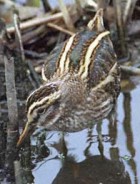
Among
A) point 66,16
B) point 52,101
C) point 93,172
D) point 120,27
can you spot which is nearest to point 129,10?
point 120,27

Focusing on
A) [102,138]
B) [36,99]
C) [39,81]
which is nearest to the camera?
[36,99]

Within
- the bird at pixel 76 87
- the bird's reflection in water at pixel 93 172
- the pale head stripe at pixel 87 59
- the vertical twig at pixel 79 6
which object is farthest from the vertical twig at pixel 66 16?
the bird's reflection in water at pixel 93 172

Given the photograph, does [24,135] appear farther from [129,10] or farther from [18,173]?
[129,10]

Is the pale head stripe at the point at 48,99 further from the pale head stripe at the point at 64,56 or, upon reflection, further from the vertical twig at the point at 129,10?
the vertical twig at the point at 129,10

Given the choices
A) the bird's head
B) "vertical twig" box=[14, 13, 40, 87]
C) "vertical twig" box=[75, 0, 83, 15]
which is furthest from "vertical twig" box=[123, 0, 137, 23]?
the bird's head

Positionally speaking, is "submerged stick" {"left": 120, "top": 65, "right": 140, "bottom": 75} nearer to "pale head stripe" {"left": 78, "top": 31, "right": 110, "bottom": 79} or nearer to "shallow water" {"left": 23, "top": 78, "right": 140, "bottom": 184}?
"shallow water" {"left": 23, "top": 78, "right": 140, "bottom": 184}

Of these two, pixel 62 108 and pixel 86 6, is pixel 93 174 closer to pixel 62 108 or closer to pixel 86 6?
pixel 62 108

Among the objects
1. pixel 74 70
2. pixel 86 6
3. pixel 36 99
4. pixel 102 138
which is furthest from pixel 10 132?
pixel 86 6
